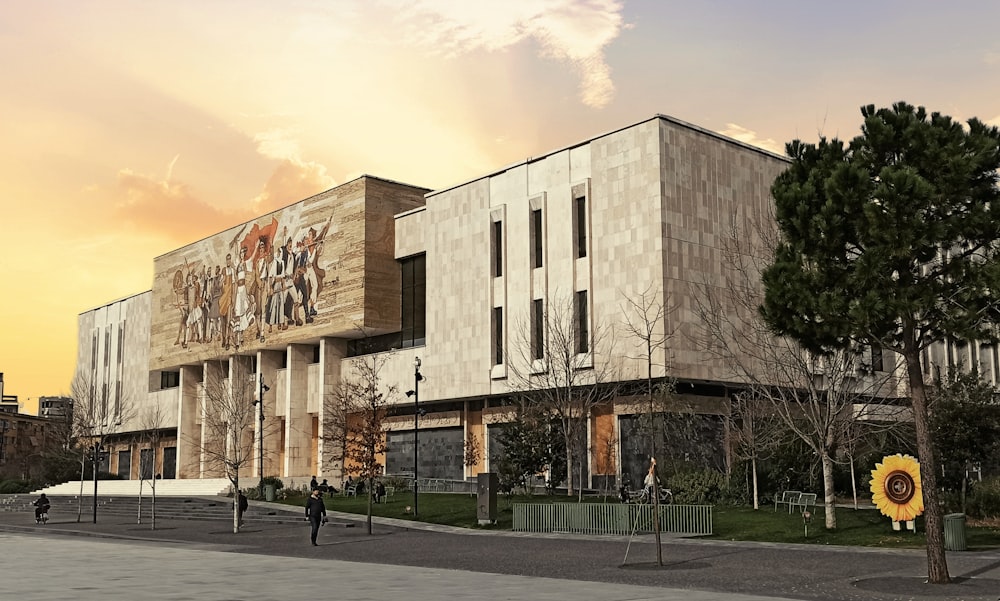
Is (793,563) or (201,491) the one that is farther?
(201,491)

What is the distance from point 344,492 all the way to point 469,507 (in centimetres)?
1518

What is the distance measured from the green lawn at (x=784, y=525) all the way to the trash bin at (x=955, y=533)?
0.60 metres

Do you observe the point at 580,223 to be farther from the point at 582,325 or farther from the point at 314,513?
the point at 314,513

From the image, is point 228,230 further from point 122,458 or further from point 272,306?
point 122,458

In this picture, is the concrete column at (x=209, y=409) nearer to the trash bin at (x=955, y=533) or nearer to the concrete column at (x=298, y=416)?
the concrete column at (x=298, y=416)

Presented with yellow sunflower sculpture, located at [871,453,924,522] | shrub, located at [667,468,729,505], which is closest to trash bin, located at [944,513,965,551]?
yellow sunflower sculpture, located at [871,453,924,522]

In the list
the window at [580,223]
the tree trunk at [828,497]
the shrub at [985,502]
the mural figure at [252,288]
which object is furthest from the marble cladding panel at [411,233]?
the shrub at [985,502]

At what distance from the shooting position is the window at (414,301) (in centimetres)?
6191

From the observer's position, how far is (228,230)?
251ft

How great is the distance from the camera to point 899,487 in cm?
2552

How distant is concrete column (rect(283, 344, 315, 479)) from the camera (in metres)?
67.4

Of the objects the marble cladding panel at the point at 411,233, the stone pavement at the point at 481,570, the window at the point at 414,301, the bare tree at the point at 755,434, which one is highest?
the marble cladding panel at the point at 411,233

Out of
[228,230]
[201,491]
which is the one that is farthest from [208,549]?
[228,230]

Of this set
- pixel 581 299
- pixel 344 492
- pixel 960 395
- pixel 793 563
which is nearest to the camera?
pixel 793 563
